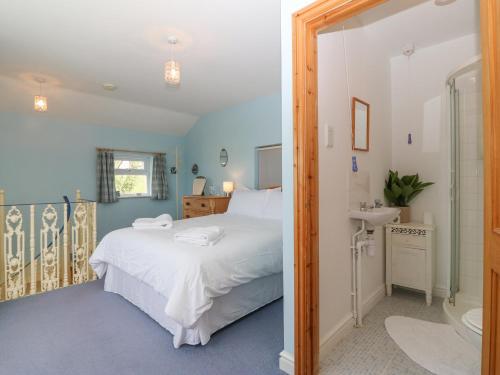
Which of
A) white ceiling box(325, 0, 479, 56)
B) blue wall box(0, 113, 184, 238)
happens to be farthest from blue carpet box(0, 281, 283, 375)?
blue wall box(0, 113, 184, 238)

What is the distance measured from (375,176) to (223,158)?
10.2 ft

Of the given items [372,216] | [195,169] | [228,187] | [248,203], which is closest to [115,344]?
[372,216]

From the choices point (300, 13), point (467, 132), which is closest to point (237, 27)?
point (300, 13)

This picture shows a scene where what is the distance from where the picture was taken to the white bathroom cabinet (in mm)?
2422

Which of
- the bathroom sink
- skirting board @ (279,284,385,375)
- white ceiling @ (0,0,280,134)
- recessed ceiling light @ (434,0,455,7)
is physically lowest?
skirting board @ (279,284,385,375)

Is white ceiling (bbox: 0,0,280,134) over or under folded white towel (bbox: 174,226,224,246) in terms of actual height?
over

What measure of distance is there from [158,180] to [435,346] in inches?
198

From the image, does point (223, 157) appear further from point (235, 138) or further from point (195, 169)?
point (195, 169)

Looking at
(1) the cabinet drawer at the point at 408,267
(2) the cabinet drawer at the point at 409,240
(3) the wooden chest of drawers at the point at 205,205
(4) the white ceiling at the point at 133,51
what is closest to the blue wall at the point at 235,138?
(4) the white ceiling at the point at 133,51

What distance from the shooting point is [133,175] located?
5.46 meters

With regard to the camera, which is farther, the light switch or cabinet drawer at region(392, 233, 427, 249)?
cabinet drawer at region(392, 233, 427, 249)

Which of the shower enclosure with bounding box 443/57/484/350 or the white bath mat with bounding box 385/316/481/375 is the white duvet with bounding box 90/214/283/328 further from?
the shower enclosure with bounding box 443/57/484/350

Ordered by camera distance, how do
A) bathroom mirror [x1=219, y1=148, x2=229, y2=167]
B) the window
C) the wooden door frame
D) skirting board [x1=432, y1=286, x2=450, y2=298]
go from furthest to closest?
the window
bathroom mirror [x1=219, y1=148, x2=229, y2=167]
skirting board [x1=432, y1=286, x2=450, y2=298]
the wooden door frame

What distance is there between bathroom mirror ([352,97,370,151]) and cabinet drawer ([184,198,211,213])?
8.98 ft
